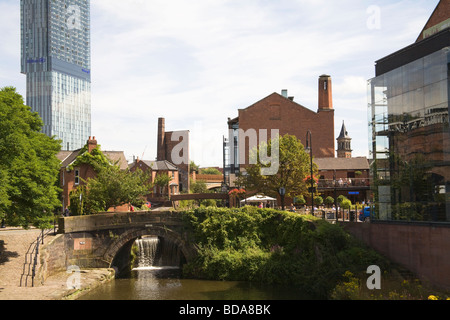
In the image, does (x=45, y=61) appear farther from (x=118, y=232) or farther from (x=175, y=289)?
(x=175, y=289)

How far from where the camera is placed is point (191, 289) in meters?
29.5

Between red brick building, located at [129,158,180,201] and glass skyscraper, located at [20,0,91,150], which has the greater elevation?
glass skyscraper, located at [20,0,91,150]

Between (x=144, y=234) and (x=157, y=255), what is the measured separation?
625cm

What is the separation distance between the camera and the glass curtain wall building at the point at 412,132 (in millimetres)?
23625

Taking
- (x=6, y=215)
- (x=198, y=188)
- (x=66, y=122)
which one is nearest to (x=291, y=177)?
(x=6, y=215)

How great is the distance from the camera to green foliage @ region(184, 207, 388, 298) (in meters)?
26.7

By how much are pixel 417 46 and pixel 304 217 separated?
11.9 m

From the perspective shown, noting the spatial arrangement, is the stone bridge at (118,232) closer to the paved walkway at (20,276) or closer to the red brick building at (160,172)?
the paved walkway at (20,276)

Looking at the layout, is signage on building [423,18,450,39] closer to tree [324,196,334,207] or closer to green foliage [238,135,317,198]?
green foliage [238,135,317,198]

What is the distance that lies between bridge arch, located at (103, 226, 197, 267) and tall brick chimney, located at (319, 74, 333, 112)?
35989 mm

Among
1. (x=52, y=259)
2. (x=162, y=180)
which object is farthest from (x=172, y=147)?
(x=52, y=259)

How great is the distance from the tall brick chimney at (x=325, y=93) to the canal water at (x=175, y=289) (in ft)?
116

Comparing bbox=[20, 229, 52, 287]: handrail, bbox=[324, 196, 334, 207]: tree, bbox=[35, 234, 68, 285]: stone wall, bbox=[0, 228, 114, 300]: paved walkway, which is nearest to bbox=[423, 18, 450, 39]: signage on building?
bbox=[324, 196, 334, 207]: tree

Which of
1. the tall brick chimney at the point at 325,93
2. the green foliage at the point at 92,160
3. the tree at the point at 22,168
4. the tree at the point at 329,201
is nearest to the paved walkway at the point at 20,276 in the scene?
the tree at the point at 22,168
